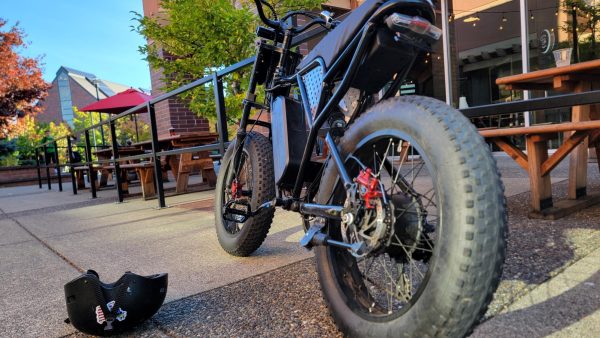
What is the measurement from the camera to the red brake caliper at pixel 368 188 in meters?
1.27

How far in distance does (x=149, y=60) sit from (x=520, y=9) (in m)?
6.35

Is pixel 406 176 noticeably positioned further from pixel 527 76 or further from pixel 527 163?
pixel 527 76

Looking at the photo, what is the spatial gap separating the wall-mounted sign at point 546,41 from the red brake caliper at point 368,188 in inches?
299

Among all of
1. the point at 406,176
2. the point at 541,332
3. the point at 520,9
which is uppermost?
the point at 520,9

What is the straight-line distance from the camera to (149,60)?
5832mm

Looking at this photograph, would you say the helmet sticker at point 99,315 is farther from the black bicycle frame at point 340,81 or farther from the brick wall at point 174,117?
the brick wall at point 174,117

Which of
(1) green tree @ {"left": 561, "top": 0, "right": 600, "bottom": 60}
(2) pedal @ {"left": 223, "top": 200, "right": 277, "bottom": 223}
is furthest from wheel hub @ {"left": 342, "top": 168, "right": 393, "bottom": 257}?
(1) green tree @ {"left": 561, "top": 0, "right": 600, "bottom": 60}

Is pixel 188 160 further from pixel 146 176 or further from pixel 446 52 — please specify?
pixel 446 52

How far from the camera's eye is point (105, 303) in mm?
1438

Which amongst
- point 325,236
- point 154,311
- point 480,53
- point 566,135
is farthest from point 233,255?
point 480,53

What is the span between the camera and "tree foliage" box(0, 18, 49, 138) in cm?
1599

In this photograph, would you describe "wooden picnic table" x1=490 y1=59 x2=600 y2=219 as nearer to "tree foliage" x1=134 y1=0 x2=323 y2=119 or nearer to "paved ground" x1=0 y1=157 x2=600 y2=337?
"paved ground" x1=0 y1=157 x2=600 y2=337

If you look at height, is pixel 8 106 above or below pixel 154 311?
above

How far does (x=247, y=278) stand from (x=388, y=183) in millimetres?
950
